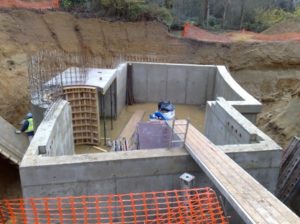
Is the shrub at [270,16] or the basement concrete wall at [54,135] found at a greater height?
the shrub at [270,16]

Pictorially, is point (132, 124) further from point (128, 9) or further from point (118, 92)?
point (128, 9)

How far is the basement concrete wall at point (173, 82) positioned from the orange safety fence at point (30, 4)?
1184cm

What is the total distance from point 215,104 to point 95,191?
476 centimetres

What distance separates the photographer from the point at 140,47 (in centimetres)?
2200

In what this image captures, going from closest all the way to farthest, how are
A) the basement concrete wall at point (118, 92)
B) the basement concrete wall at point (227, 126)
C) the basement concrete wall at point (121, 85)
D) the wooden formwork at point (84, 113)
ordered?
the basement concrete wall at point (227, 126) < the wooden formwork at point (84, 113) < the basement concrete wall at point (118, 92) < the basement concrete wall at point (121, 85)

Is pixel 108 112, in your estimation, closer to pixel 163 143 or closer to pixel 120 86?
pixel 120 86

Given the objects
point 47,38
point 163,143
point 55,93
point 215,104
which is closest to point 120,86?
point 55,93

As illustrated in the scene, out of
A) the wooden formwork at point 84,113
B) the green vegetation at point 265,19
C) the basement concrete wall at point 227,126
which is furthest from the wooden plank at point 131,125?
the green vegetation at point 265,19

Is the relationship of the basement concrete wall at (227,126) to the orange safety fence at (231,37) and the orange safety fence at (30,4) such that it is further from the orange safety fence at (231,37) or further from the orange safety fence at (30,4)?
the orange safety fence at (30,4)

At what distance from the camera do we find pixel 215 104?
9227mm

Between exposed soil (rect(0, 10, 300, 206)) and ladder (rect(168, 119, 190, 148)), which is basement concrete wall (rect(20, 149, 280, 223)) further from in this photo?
exposed soil (rect(0, 10, 300, 206))

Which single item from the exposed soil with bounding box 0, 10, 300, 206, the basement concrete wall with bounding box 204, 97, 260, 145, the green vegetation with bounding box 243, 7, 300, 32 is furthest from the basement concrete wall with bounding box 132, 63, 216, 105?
the green vegetation with bounding box 243, 7, 300, 32

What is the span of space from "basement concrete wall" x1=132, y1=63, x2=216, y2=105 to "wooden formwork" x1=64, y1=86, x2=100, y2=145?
13.9 ft

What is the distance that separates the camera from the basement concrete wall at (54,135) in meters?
6.19
